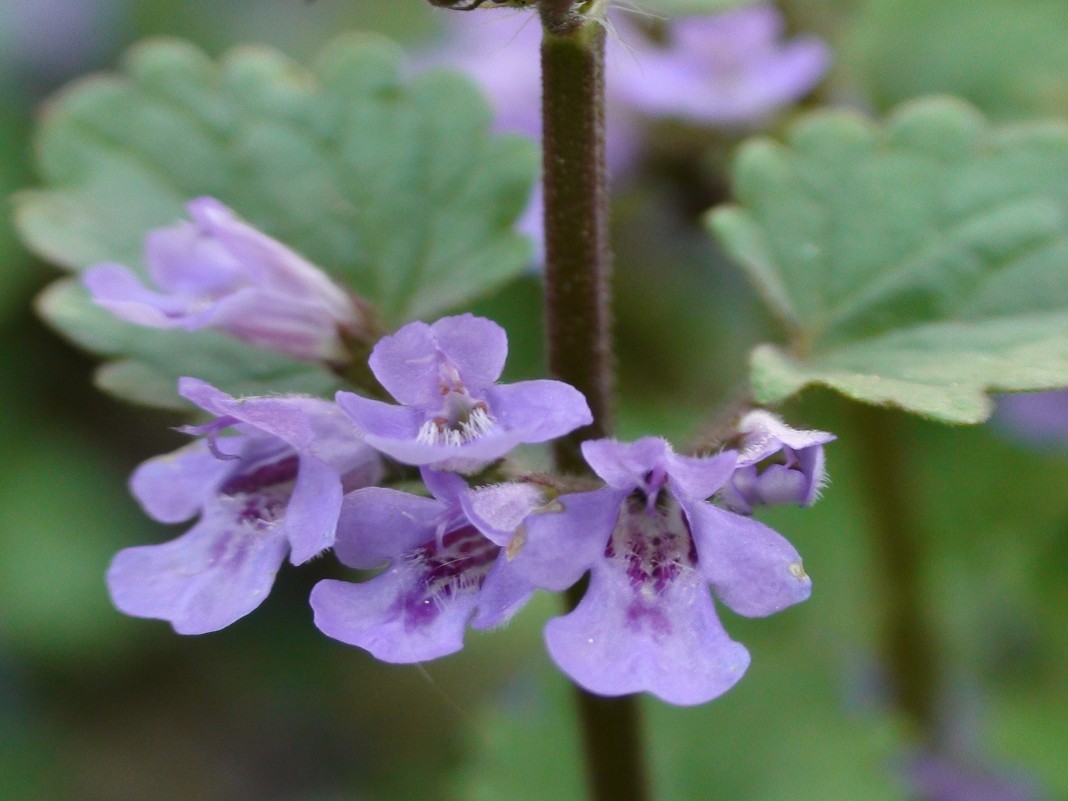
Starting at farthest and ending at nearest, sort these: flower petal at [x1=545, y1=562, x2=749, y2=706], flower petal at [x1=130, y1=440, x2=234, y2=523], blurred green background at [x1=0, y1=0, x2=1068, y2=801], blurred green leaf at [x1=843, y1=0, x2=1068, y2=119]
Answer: blurred green leaf at [x1=843, y1=0, x2=1068, y2=119], blurred green background at [x1=0, y1=0, x2=1068, y2=801], flower petal at [x1=130, y1=440, x2=234, y2=523], flower petal at [x1=545, y1=562, x2=749, y2=706]

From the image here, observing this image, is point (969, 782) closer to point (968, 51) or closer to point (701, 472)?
point (968, 51)

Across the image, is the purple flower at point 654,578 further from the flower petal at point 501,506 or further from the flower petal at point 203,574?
the flower petal at point 203,574

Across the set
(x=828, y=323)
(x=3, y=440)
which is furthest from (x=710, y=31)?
(x=3, y=440)

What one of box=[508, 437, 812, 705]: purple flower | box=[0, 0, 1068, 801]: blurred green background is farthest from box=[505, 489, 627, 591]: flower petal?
box=[0, 0, 1068, 801]: blurred green background

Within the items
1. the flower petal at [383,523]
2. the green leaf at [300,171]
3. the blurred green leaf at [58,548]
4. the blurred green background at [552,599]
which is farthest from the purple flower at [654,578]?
the blurred green leaf at [58,548]

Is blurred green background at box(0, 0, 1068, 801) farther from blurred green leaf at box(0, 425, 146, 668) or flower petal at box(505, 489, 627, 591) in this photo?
flower petal at box(505, 489, 627, 591)

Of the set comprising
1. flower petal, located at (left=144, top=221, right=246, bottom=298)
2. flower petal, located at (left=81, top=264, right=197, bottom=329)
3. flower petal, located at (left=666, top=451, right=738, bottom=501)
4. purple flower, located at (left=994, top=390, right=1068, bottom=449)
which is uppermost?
purple flower, located at (left=994, top=390, right=1068, bottom=449)

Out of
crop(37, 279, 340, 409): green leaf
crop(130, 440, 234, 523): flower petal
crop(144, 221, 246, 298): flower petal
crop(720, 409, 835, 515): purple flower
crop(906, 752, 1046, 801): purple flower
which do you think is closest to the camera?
crop(720, 409, 835, 515): purple flower

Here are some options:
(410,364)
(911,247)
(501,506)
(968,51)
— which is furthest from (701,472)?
(968,51)
